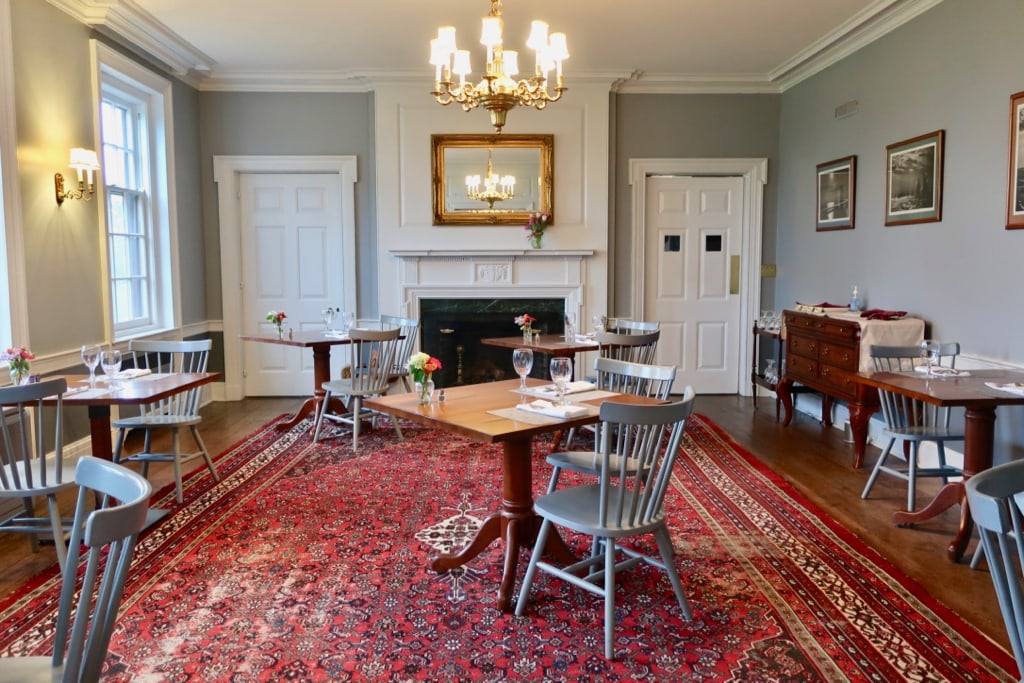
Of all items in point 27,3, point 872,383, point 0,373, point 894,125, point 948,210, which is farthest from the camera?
point 894,125

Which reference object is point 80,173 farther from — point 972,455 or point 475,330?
point 972,455

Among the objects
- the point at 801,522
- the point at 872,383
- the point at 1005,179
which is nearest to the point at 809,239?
the point at 1005,179

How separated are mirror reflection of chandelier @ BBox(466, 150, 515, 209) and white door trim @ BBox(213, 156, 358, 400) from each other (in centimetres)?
114

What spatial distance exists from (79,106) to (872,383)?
5.13m

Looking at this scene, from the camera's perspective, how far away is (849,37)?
546cm

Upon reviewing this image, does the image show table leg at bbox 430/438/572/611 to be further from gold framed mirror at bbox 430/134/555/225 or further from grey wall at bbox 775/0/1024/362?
gold framed mirror at bbox 430/134/555/225

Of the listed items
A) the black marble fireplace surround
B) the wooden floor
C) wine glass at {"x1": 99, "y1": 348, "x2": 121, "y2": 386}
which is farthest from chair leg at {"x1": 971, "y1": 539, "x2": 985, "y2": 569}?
the black marble fireplace surround

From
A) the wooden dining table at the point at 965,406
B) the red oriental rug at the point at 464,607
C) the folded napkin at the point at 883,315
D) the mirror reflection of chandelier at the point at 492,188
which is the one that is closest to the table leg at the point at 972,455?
the wooden dining table at the point at 965,406

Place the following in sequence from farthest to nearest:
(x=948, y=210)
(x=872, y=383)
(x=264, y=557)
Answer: (x=948, y=210), (x=872, y=383), (x=264, y=557)

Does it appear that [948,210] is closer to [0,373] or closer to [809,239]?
[809,239]

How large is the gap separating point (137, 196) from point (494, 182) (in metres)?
3.06

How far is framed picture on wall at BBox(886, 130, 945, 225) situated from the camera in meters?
4.60

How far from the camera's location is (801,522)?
3.59 metres

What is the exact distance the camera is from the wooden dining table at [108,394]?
322 centimetres
